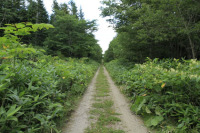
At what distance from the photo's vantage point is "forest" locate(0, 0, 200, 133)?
1847mm

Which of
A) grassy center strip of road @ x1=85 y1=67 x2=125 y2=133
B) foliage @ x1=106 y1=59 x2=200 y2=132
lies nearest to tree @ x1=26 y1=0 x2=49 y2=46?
grassy center strip of road @ x1=85 y1=67 x2=125 y2=133

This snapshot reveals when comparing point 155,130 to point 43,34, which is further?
point 43,34

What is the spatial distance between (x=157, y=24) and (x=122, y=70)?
4.21 m

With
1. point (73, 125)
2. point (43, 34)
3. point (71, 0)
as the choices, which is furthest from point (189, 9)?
point (71, 0)

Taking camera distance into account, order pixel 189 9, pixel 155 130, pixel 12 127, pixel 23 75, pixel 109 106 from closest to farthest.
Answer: pixel 12 127 → pixel 23 75 → pixel 155 130 → pixel 109 106 → pixel 189 9

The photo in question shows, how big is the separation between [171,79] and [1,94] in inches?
126

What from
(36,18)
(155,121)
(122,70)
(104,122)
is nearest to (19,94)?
(104,122)

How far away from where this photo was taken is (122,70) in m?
9.49

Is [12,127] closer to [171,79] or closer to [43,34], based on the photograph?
[171,79]

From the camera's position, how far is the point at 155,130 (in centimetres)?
254

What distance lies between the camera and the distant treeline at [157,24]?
7.55m

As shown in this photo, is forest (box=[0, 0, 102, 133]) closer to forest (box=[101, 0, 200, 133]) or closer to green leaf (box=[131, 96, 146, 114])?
green leaf (box=[131, 96, 146, 114])

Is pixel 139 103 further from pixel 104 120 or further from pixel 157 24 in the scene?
pixel 157 24

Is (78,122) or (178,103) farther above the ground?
(178,103)
